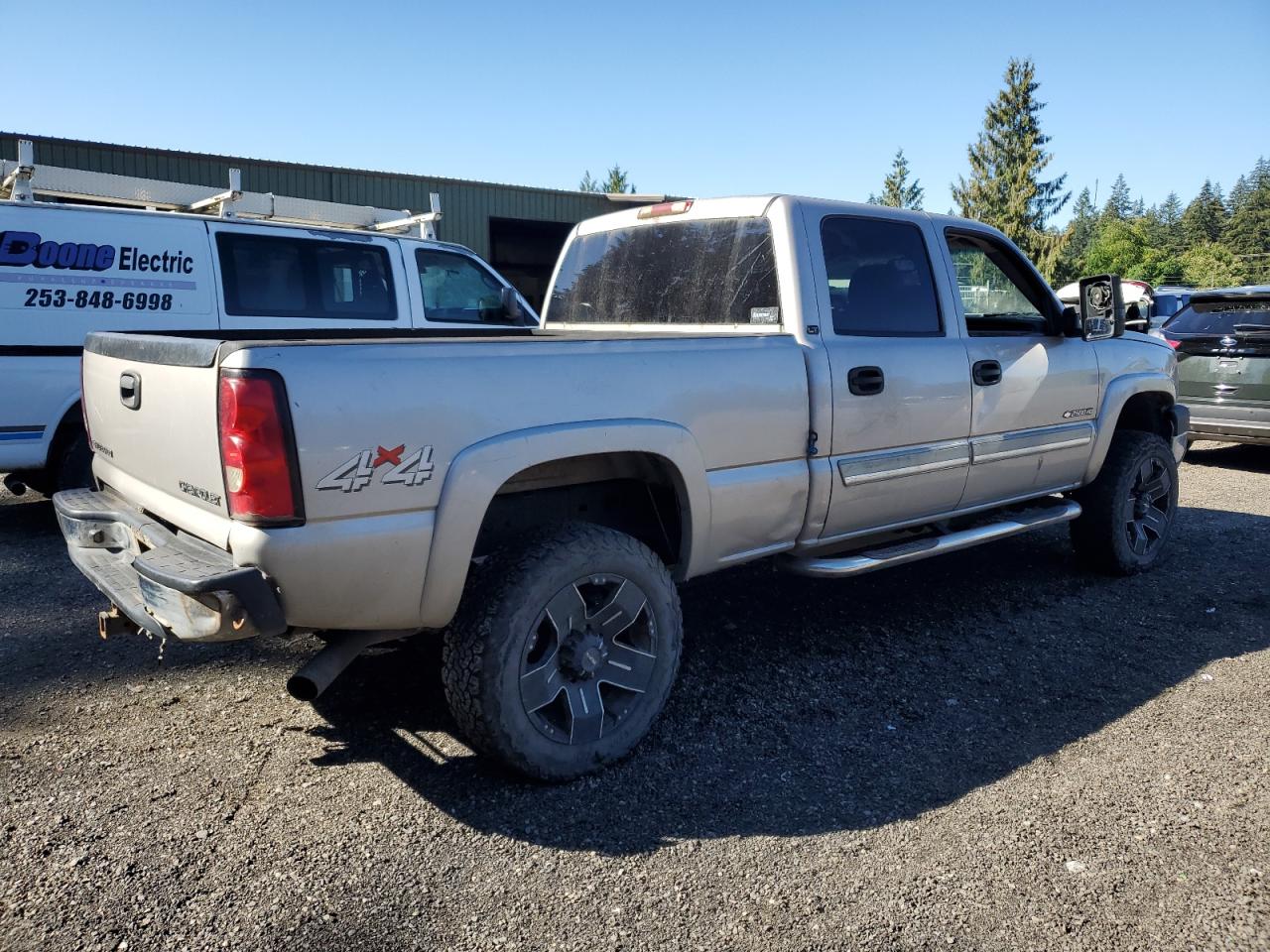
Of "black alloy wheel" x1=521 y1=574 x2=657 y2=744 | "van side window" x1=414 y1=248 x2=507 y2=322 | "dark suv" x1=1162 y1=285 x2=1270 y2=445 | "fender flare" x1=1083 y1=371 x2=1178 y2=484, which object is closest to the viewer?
"black alloy wheel" x1=521 y1=574 x2=657 y2=744

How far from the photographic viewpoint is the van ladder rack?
269 inches

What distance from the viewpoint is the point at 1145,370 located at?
17.6 ft

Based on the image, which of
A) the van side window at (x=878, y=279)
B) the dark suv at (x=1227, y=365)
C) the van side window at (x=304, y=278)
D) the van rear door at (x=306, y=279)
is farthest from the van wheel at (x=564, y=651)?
the dark suv at (x=1227, y=365)

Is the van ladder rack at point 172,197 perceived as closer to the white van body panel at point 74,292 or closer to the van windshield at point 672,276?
the white van body panel at point 74,292

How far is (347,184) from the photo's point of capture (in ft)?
57.5

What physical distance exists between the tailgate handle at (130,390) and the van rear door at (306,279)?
10.5ft

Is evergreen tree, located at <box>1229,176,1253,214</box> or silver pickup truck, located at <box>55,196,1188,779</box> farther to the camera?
evergreen tree, located at <box>1229,176,1253,214</box>

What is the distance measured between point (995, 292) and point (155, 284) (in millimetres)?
5298

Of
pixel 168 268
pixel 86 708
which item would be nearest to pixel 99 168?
pixel 168 268

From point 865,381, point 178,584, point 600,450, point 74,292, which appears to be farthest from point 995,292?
point 74,292

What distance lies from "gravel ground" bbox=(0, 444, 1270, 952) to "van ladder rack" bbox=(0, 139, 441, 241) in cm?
398

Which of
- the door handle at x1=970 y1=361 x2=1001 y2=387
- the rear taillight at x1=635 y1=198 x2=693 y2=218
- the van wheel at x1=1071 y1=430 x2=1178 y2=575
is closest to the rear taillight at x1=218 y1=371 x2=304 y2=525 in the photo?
the rear taillight at x1=635 y1=198 x2=693 y2=218

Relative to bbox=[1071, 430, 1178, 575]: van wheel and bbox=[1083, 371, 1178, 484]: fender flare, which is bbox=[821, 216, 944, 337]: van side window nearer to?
bbox=[1083, 371, 1178, 484]: fender flare

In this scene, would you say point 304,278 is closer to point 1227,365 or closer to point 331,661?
point 331,661
